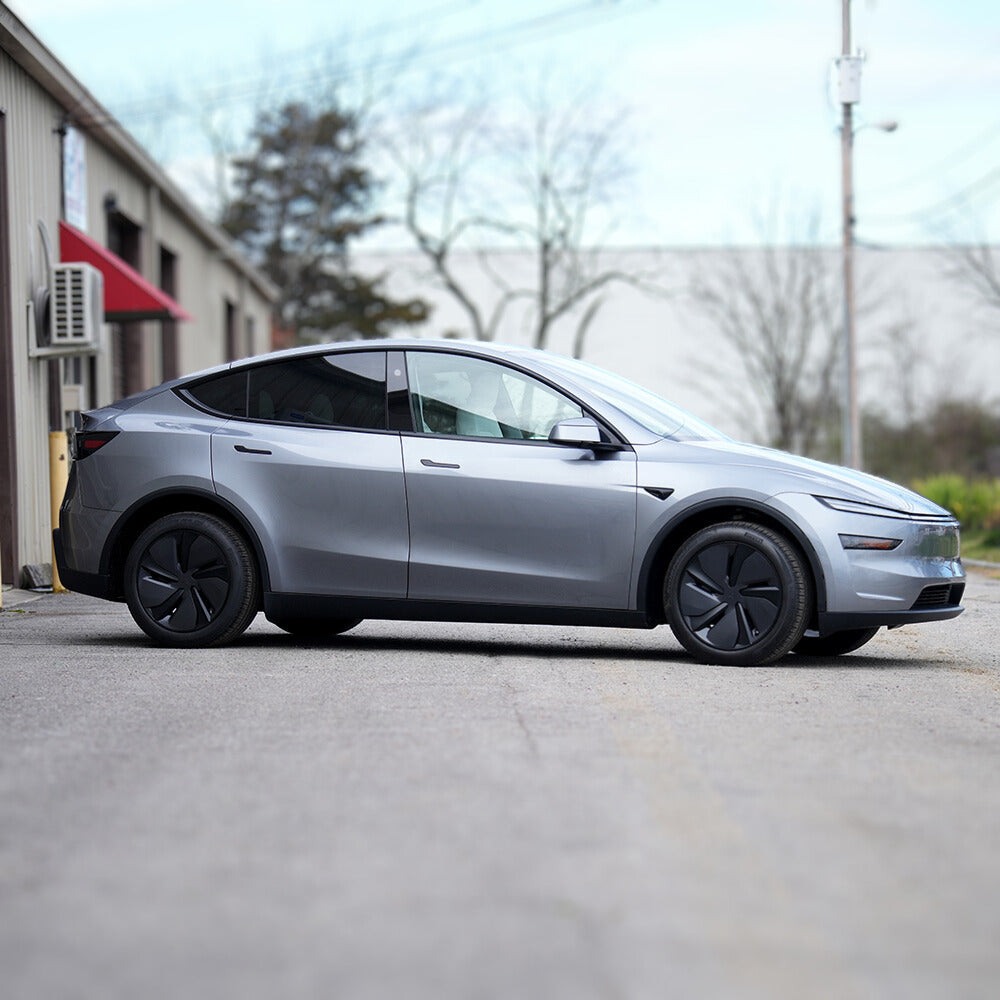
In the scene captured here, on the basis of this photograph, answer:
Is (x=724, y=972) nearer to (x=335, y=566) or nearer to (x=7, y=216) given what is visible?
(x=335, y=566)

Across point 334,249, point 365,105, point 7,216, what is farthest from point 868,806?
point 334,249

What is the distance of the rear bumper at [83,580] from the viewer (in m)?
8.16

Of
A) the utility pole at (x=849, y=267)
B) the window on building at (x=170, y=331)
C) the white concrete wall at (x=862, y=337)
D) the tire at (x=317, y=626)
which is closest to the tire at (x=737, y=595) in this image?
the tire at (x=317, y=626)

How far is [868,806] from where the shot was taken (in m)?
4.21

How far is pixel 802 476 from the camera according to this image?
24.4 ft

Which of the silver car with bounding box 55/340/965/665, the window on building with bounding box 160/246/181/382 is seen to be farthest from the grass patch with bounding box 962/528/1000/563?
the window on building with bounding box 160/246/181/382

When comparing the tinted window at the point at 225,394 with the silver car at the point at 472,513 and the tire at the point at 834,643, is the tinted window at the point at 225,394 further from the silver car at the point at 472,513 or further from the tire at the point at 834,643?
the tire at the point at 834,643

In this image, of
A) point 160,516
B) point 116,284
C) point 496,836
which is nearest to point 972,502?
point 116,284

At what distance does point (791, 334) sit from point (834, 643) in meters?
32.1

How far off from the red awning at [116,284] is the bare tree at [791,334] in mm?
24253

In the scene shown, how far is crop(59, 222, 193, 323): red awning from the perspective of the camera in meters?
14.9

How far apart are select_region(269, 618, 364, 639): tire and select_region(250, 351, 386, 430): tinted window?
1.35m

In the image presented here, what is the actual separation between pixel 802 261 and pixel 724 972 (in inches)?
1480

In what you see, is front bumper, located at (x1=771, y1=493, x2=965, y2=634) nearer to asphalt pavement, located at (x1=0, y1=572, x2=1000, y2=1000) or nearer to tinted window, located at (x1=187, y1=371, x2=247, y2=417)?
asphalt pavement, located at (x1=0, y1=572, x2=1000, y2=1000)
